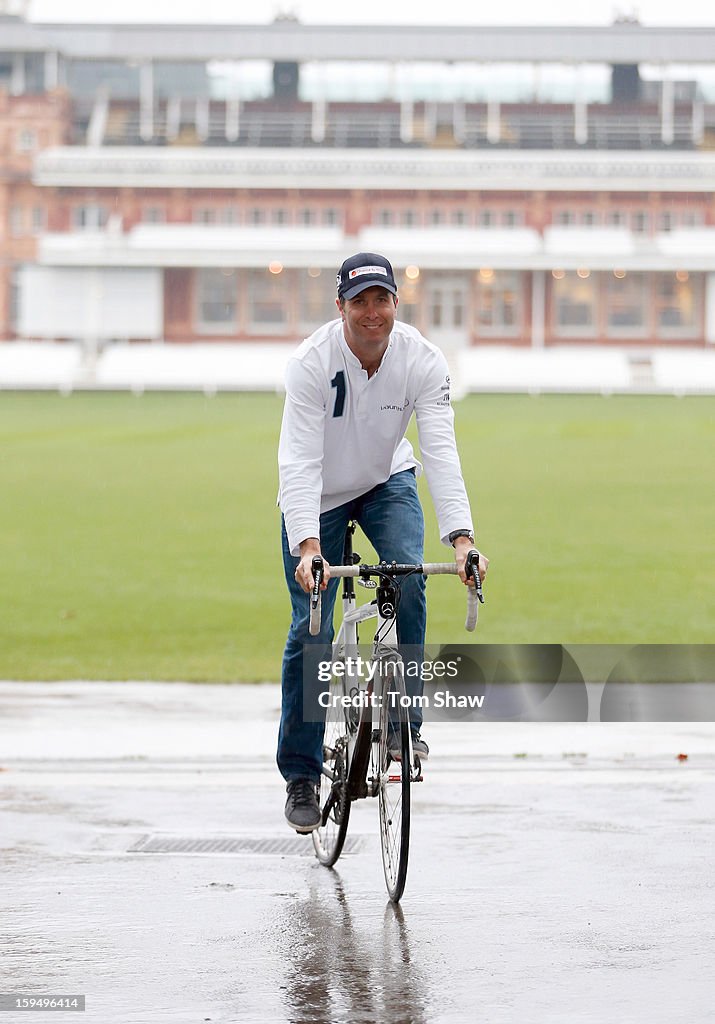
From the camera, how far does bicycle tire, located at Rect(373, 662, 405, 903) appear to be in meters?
5.50

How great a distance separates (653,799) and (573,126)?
7937 centimetres

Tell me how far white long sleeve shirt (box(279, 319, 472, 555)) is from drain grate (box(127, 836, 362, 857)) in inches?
51.0

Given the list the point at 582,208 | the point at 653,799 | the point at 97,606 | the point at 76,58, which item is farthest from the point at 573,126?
the point at 653,799

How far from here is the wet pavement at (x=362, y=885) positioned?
15.7 ft

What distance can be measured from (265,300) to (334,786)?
72567mm

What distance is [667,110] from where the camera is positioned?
84.2 m

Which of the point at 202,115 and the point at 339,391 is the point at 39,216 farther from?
the point at 339,391

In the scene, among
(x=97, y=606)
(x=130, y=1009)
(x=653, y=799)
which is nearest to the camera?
(x=130, y=1009)

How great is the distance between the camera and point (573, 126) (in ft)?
275

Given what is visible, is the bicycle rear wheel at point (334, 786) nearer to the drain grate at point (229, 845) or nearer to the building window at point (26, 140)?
the drain grate at point (229, 845)

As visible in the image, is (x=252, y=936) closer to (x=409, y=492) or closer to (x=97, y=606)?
(x=409, y=492)

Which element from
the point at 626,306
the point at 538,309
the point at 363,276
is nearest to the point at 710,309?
the point at 626,306

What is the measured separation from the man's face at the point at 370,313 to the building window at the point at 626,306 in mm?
72352

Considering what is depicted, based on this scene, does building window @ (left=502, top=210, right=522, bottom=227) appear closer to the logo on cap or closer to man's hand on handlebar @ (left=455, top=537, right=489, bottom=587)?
the logo on cap
